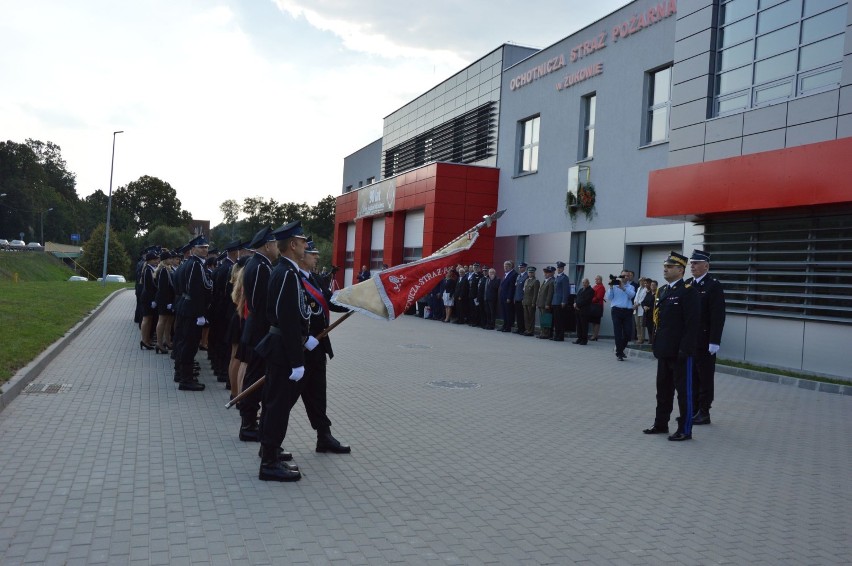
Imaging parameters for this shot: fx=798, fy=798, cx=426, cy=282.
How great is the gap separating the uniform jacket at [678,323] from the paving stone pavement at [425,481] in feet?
3.08

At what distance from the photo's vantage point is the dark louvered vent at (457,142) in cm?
3136

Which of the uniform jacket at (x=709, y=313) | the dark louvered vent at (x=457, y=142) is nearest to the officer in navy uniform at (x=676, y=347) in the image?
the uniform jacket at (x=709, y=313)

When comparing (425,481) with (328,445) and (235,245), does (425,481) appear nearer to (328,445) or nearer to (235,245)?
(328,445)

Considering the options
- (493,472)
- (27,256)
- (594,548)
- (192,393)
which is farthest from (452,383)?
(27,256)

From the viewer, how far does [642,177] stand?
2136 cm

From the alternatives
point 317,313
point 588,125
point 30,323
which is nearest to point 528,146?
point 588,125

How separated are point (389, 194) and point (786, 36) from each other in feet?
79.0

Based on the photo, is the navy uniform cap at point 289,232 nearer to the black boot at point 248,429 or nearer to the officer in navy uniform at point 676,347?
the black boot at point 248,429

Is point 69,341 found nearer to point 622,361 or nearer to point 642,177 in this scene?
point 622,361

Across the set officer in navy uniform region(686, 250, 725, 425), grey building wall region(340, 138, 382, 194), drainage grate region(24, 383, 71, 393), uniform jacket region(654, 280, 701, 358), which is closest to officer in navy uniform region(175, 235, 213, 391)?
drainage grate region(24, 383, 71, 393)

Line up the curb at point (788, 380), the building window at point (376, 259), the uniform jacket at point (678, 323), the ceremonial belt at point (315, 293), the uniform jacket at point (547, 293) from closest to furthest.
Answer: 1. the ceremonial belt at point (315, 293)
2. the uniform jacket at point (678, 323)
3. the curb at point (788, 380)
4. the uniform jacket at point (547, 293)
5. the building window at point (376, 259)

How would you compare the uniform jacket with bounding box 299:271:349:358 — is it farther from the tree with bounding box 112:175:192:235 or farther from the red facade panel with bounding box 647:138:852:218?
the tree with bounding box 112:175:192:235

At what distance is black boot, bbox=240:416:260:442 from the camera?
7.30 m

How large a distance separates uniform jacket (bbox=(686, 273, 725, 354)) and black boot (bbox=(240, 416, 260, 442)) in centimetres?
501
